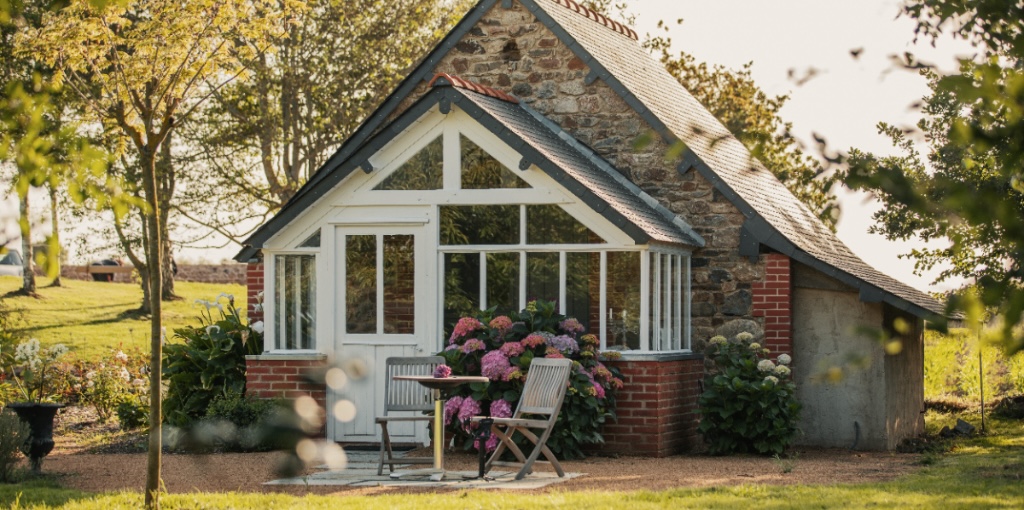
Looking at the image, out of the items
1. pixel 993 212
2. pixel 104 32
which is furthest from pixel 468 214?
pixel 993 212

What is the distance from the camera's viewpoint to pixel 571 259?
12828 millimetres

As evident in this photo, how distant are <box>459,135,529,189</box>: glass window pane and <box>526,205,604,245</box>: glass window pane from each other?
39cm

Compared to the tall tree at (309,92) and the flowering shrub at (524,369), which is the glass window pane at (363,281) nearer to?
the flowering shrub at (524,369)

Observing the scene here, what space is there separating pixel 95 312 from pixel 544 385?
23940mm

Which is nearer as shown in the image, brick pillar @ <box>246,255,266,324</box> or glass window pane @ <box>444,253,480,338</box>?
glass window pane @ <box>444,253,480,338</box>

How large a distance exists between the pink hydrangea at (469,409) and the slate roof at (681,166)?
104 inches

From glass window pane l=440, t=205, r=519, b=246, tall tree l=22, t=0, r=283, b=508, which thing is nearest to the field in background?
glass window pane l=440, t=205, r=519, b=246

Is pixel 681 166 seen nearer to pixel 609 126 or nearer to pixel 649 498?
pixel 609 126

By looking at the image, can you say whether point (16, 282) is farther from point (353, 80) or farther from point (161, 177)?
point (353, 80)

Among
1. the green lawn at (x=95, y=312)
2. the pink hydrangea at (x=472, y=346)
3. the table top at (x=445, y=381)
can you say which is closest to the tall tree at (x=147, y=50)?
the table top at (x=445, y=381)

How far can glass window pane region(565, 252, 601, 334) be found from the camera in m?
12.8

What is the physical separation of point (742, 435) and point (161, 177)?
602 inches

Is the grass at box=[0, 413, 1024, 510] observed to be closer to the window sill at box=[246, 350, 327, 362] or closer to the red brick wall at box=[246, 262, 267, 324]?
the window sill at box=[246, 350, 327, 362]

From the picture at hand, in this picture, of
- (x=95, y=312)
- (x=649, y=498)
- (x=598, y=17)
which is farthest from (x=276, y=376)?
(x=95, y=312)
